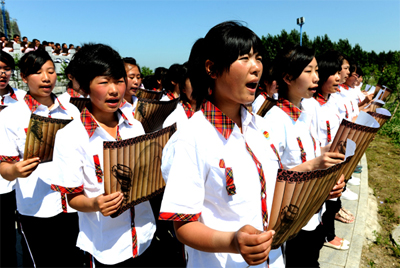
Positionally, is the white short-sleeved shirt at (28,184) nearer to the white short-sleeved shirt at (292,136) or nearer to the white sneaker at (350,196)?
the white short-sleeved shirt at (292,136)

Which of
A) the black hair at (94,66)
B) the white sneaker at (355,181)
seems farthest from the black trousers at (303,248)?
the white sneaker at (355,181)

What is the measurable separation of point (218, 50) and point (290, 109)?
1.36 meters

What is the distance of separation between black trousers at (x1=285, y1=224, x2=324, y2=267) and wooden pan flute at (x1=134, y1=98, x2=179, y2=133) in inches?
69.6

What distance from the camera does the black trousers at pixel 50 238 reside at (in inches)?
101

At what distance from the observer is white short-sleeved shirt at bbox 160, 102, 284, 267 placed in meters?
1.25

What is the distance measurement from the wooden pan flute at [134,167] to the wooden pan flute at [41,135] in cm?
68

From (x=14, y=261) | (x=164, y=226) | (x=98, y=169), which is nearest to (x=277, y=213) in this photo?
(x=98, y=169)

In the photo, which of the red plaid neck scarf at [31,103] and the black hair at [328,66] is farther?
the black hair at [328,66]

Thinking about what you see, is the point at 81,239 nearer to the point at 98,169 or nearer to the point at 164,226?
the point at 98,169

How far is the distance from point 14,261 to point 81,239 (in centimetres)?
175

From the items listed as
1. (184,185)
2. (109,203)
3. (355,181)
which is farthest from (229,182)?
(355,181)

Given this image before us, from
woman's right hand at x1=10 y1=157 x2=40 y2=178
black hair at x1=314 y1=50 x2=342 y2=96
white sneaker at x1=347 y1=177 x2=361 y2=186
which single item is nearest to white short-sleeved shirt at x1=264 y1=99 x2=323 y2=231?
black hair at x1=314 y1=50 x2=342 y2=96

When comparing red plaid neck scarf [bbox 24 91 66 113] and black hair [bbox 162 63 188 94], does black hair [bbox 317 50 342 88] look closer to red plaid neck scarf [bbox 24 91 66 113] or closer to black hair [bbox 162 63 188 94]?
black hair [bbox 162 63 188 94]

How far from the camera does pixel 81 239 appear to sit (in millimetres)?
1960
